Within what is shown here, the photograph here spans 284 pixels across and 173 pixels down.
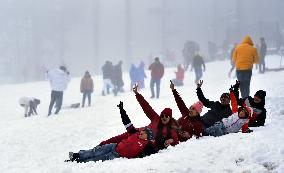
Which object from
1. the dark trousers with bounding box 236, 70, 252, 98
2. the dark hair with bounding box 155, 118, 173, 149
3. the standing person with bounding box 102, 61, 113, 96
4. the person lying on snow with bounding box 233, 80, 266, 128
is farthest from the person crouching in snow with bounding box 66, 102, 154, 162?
the standing person with bounding box 102, 61, 113, 96

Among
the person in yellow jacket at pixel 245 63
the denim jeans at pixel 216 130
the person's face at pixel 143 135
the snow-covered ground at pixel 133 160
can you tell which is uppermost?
the person in yellow jacket at pixel 245 63

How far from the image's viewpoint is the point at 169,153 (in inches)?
→ 254

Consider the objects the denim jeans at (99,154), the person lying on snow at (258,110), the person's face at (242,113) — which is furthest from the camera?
the person lying on snow at (258,110)

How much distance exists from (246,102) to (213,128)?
1263mm

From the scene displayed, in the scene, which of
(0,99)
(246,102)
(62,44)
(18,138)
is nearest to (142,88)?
(0,99)

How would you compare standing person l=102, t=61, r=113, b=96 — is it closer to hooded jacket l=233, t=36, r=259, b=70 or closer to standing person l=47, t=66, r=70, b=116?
standing person l=47, t=66, r=70, b=116

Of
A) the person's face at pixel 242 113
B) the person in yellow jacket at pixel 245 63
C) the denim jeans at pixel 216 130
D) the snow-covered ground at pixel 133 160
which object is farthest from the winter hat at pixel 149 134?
the person in yellow jacket at pixel 245 63

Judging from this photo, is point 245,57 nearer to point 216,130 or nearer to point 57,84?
point 216,130

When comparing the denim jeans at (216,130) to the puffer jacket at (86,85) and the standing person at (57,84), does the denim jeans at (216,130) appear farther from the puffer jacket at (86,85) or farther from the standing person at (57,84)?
the puffer jacket at (86,85)

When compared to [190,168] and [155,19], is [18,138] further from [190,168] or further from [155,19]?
[155,19]

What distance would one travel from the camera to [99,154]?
684 centimetres

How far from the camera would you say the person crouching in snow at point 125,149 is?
666cm

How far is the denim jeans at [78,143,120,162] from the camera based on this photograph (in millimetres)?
6789

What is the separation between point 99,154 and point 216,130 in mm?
2190
